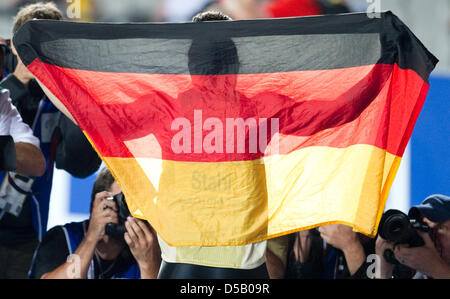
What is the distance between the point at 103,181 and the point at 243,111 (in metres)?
0.87

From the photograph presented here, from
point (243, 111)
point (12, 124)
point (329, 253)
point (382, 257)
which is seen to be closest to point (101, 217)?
point (12, 124)

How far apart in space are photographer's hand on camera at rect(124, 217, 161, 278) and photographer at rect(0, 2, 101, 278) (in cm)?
37

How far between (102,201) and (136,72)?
0.67 meters

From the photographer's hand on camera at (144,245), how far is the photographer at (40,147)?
1.20ft

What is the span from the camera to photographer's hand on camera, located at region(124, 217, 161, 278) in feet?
9.09

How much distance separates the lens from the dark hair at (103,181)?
2871mm

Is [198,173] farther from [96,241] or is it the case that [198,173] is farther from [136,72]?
[96,241]

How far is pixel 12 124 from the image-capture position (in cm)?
255

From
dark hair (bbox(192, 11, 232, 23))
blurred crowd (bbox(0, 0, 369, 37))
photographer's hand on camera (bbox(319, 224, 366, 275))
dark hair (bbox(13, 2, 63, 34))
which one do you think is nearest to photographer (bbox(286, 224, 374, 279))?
photographer's hand on camera (bbox(319, 224, 366, 275))

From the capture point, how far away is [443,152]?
9.38ft

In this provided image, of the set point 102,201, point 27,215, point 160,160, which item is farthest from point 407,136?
point 27,215

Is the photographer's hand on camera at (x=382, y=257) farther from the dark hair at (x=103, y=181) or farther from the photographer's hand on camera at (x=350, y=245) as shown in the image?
the dark hair at (x=103, y=181)

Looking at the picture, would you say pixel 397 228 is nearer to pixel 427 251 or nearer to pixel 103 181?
pixel 427 251
